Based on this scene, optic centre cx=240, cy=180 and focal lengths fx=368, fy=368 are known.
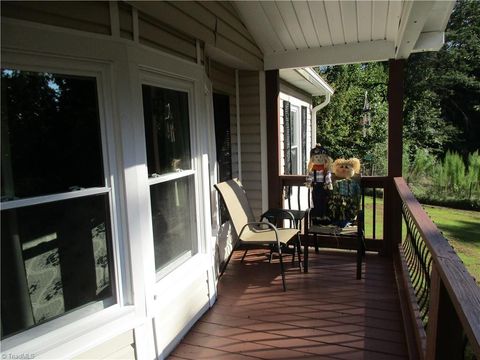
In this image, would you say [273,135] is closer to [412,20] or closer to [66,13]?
[412,20]

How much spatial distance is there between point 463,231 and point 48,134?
265 inches

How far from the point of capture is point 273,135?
14.2 ft

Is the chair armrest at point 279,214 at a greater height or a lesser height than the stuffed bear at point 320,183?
lesser

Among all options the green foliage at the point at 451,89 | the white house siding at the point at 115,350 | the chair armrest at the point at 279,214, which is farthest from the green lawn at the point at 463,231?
the green foliage at the point at 451,89

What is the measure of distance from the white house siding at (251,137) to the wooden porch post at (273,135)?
122 mm

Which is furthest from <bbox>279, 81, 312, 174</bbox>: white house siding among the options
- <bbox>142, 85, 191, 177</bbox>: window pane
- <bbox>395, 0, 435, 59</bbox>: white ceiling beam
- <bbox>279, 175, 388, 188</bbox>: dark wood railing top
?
<bbox>142, 85, 191, 177</bbox>: window pane

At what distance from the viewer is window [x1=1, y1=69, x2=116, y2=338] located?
1.57m

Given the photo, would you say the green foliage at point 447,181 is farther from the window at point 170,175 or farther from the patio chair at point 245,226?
the window at point 170,175

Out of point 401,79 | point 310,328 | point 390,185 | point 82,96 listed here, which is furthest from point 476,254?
point 82,96

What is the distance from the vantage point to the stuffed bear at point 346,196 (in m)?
3.87

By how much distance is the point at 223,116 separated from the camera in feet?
13.2

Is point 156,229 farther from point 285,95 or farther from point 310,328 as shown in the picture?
point 285,95

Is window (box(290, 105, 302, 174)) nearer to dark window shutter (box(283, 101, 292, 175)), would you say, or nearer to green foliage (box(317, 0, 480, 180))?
dark window shutter (box(283, 101, 292, 175))

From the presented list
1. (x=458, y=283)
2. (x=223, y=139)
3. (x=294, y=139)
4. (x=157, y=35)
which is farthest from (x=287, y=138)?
(x=458, y=283)
